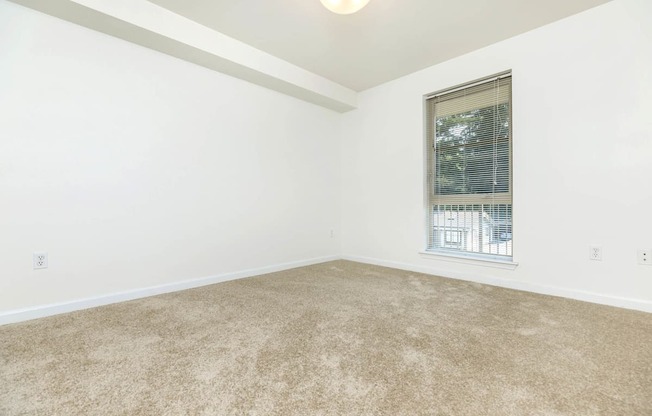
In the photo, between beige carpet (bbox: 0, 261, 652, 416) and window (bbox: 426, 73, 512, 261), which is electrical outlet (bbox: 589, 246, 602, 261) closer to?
beige carpet (bbox: 0, 261, 652, 416)

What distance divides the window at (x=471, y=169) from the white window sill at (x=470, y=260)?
0.26 feet

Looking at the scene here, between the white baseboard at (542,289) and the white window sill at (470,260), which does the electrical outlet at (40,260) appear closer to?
the white baseboard at (542,289)

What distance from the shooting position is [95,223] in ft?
7.70

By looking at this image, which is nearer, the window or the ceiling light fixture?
the ceiling light fixture

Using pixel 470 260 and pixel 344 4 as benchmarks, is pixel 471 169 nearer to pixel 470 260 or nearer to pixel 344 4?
pixel 470 260

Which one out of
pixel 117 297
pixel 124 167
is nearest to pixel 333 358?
pixel 117 297

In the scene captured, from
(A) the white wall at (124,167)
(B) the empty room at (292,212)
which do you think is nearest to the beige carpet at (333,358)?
(B) the empty room at (292,212)

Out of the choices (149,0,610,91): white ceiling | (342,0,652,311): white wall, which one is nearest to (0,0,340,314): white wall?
(149,0,610,91): white ceiling

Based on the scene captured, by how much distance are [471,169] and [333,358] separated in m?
2.53

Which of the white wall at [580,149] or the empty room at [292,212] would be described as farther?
the white wall at [580,149]

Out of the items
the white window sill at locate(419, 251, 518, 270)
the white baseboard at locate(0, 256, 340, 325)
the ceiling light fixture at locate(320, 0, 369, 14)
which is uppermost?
the ceiling light fixture at locate(320, 0, 369, 14)

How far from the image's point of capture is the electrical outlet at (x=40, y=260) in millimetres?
2109

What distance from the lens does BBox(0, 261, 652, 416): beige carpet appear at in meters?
1.16

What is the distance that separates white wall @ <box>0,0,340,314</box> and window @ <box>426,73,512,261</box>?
5.92 feet
